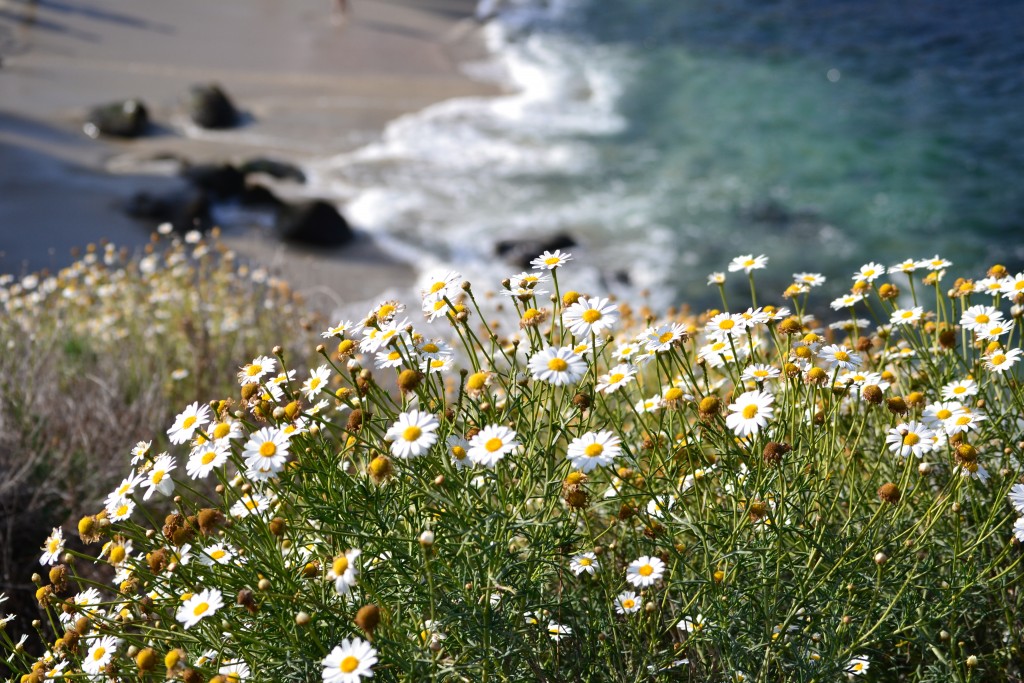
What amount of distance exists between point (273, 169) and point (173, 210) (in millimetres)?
1865

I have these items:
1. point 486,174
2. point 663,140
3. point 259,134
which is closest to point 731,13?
point 663,140

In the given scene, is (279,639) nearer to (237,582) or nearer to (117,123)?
(237,582)

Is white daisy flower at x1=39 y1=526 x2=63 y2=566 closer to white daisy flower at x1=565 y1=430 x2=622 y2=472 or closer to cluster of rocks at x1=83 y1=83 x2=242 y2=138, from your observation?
white daisy flower at x1=565 y1=430 x2=622 y2=472

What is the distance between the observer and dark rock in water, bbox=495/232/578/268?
11109 mm

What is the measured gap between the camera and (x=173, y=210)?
A: 11000 mm

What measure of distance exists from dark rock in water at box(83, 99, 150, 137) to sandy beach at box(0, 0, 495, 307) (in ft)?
0.79

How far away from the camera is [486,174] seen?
13797mm

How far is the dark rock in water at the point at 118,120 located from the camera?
13047mm

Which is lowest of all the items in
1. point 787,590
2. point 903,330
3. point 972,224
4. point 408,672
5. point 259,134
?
point 972,224

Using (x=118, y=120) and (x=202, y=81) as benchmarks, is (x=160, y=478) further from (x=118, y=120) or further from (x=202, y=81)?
(x=202, y=81)

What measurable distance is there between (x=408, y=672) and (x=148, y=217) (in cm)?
989

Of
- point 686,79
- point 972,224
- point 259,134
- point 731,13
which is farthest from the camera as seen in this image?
point 731,13

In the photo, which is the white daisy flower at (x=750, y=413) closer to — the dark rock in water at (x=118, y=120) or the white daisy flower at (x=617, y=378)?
the white daisy flower at (x=617, y=378)

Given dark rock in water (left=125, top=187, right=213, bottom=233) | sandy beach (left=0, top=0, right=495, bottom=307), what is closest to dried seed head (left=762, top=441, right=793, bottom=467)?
sandy beach (left=0, top=0, right=495, bottom=307)
